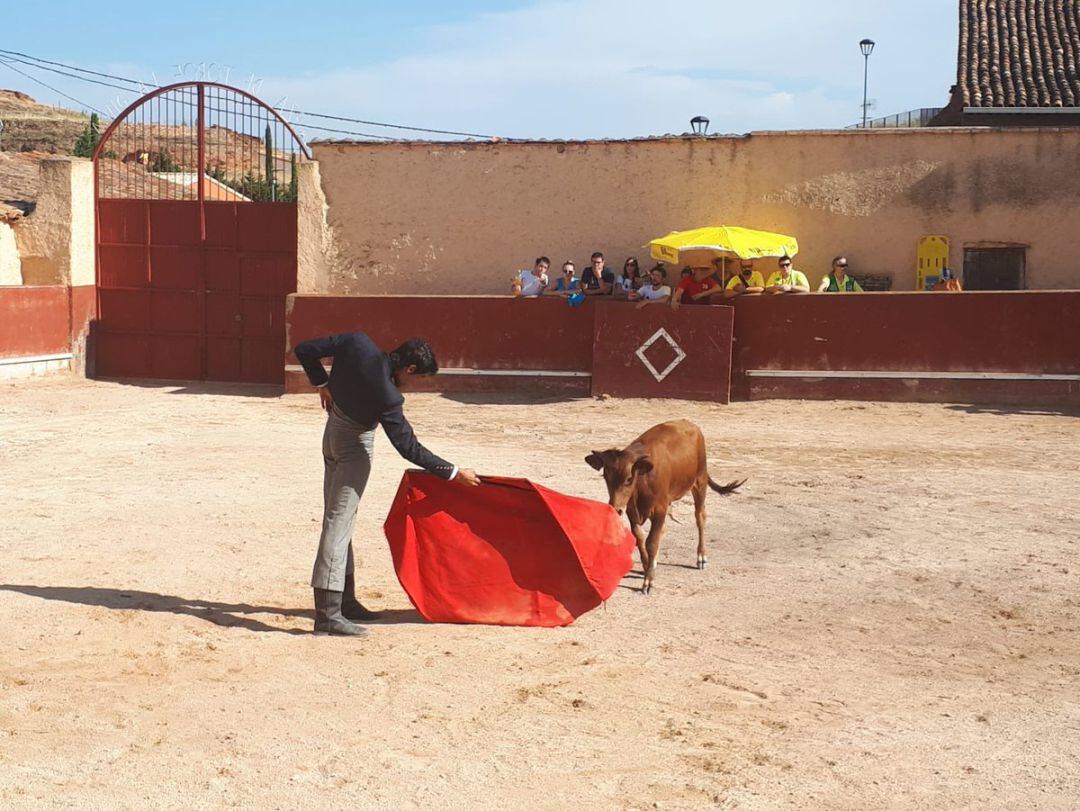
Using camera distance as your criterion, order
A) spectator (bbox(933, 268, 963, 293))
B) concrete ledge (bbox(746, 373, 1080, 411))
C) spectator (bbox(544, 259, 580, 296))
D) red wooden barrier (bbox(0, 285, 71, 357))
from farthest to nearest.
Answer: red wooden barrier (bbox(0, 285, 71, 357))
spectator (bbox(544, 259, 580, 296))
spectator (bbox(933, 268, 963, 293))
concrete ledge (bbox(746, 373, 1080, 411))

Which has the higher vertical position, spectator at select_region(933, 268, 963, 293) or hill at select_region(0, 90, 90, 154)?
hill at select_region(0, 90, 90, 154)

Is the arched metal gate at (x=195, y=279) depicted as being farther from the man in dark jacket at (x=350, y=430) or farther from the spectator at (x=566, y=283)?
the man in dark jacket at (x=350, y=430)

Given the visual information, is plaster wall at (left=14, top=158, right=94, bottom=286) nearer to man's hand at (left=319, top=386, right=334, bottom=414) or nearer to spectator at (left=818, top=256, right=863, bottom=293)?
spectator at (left=818, top=256, right=863, bottom=293)

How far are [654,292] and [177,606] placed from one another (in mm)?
10132

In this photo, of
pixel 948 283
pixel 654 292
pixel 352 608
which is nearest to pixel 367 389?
pixel 352 608

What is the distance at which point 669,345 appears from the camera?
16.3 meters

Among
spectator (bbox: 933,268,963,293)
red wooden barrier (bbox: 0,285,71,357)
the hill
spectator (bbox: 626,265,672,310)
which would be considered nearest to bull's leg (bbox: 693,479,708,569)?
spectator (bbox: 626,265,672,310)

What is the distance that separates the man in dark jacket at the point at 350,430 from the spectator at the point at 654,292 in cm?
984

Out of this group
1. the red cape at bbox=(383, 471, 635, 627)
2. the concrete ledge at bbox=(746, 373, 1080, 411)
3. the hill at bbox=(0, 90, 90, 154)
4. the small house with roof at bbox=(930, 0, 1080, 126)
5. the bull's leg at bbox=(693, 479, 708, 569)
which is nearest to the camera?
the red cape at bbox=(383, 471, 635, 627)

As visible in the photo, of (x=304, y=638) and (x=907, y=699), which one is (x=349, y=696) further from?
(x=907, y=699)

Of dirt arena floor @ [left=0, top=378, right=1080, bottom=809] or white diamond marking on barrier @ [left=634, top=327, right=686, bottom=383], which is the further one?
white diamond marking on barrier @ [left=634, top=327, right=686, bottom=383]

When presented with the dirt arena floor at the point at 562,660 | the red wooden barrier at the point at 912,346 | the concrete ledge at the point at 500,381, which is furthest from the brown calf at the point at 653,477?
the concrete ledge at the point at 500,381

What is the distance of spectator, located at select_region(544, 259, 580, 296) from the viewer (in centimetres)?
1727

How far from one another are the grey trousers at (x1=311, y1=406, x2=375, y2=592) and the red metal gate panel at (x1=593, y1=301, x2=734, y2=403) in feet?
31.7
